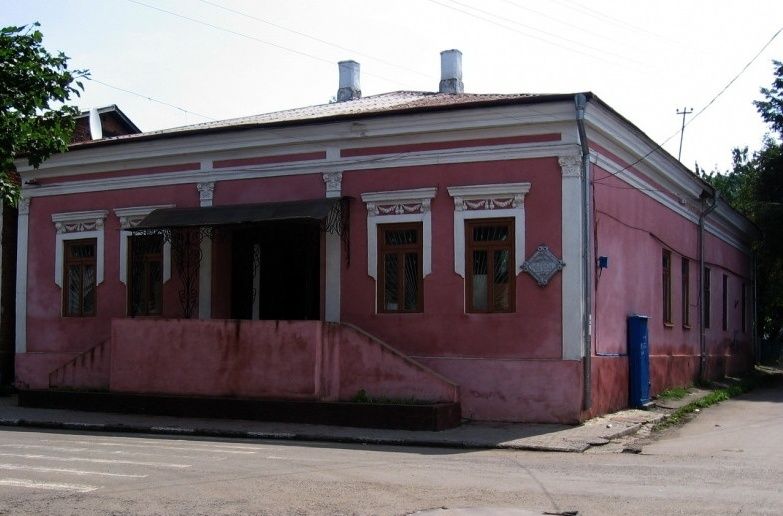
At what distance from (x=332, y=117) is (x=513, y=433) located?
6.97m

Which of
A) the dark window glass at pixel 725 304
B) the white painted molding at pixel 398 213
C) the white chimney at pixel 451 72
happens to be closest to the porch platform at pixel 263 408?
the white painted molding at pixel 398 213

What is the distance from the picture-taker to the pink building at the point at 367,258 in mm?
16312

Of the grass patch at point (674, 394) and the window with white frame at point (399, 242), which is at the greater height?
the window with white frame at point (399, 242)

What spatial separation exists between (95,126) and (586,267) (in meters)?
18.1

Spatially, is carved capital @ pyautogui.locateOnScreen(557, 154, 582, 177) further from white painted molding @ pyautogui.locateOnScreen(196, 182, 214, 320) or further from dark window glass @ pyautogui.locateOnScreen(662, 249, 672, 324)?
white painted molding @ pyautogui.locateOnScreen(196, 182, 214, 320)

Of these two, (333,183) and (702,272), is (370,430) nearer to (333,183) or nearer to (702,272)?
(333,183)

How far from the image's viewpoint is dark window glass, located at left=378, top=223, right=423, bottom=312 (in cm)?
1755

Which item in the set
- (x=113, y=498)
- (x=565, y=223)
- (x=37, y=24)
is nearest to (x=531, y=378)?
(x=565, y=223)

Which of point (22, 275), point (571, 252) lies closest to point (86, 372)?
point (22, 275)

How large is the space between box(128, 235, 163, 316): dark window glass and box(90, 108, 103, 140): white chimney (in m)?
8.92

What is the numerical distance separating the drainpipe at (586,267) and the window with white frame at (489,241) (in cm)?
105

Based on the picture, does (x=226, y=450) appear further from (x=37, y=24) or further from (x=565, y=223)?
(x=37, y=24)

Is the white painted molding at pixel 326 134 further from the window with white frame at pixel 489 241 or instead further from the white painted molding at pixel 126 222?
the window with white frame at pixel 489 241

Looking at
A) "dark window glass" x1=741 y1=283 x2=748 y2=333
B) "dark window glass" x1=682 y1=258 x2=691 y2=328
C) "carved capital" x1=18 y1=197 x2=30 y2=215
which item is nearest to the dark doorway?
"carved capital" x1=18 y1=197 x2=30 y2=215
